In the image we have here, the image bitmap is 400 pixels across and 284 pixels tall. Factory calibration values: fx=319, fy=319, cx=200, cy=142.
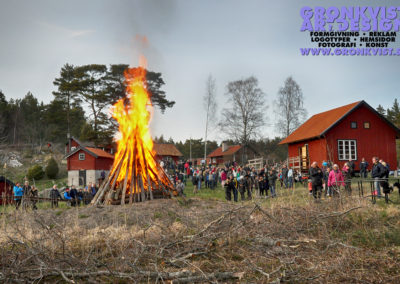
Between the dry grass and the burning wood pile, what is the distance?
9.94 feet

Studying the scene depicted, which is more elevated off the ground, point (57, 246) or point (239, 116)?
point (239, 116)

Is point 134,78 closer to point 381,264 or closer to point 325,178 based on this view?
point 325,178

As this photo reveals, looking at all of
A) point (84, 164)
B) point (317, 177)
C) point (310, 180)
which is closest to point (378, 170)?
point (317, 177)

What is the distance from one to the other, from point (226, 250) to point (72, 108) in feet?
138

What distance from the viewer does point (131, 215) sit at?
30.0 ft

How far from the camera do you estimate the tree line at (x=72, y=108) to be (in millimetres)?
32594

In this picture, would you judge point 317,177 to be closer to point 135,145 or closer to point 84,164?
point 135,145

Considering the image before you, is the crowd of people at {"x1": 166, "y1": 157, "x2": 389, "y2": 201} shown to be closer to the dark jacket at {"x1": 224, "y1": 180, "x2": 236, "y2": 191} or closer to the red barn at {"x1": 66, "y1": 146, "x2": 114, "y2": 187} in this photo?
the dark jacket at {"x1": 224, "y1": 180, "x2": 236, "y2": 191}

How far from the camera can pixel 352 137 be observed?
26812 millimetres

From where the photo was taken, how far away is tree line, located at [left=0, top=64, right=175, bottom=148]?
32.6m

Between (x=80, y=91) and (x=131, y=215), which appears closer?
(x=131, y=215)

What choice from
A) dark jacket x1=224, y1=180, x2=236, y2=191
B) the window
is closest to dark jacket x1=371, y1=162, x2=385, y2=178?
dark jacket x1=224, y1=180, x2=236, y2=191

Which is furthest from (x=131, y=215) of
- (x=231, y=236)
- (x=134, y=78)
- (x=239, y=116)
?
(x=239, y=116)

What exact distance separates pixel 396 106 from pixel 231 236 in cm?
8453
